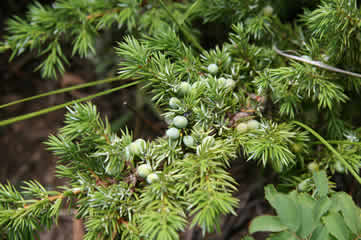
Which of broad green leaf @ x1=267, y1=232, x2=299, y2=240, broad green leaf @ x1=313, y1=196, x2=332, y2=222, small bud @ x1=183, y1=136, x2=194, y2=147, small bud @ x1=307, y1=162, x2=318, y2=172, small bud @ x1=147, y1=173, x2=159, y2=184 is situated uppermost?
small bud @ x1=183, y1=136, x2=194, y2=147

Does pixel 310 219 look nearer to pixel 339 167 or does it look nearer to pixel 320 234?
pixel 320 234

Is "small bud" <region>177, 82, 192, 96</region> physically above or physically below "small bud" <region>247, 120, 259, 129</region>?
above

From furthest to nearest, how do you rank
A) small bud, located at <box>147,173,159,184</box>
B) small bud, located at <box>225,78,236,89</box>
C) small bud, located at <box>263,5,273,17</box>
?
1. small bud, located at <box>263,5,273,17</box>
2. small bud, located at <box>225,78,236,89</box>
3. small bud, located at <box>147,173,159,184</box>

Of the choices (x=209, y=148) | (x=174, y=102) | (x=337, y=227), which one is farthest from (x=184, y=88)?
(x=337, y=227)

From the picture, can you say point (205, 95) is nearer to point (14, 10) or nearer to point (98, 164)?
point (98, 164)

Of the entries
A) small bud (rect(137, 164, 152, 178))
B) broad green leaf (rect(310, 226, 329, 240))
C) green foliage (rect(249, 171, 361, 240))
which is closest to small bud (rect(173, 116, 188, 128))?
small bud (rect(137, 164, 152, 178))

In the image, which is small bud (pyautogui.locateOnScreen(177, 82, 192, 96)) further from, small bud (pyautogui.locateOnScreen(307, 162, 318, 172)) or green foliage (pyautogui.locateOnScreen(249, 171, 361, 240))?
small bud (pyautogui.locateOnScreen(307, 162, 318, 172))

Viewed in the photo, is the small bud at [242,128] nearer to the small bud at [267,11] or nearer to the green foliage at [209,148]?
the green foliage at [209,148]

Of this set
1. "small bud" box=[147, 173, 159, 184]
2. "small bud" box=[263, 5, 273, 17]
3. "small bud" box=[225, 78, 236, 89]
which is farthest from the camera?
"small bud" box=[263, 5, 273, 17]
